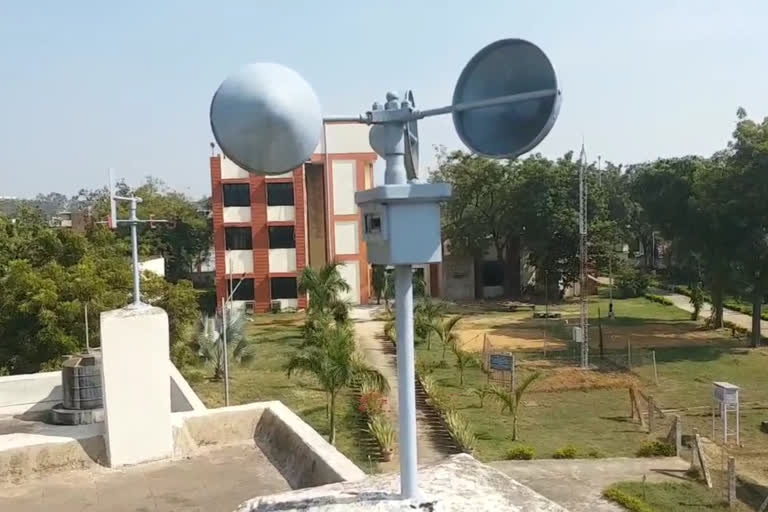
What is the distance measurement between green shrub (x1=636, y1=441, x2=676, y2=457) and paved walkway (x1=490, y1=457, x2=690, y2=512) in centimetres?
14

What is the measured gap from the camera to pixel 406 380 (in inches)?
99.9

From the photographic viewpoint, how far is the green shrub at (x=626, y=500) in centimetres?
897

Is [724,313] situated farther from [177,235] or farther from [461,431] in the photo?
[177,235]

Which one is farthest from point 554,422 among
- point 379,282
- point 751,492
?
point 379,282

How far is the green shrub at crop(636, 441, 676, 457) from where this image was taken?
11.7 meters

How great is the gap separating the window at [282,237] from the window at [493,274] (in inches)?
407

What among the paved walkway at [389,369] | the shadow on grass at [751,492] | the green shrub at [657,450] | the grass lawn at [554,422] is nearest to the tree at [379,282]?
the paved walkway at [389,369]

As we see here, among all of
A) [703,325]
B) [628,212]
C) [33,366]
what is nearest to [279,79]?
[33,366]

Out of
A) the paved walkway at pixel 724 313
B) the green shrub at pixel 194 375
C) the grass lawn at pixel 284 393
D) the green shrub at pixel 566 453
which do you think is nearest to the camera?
the green shrub at pixel 566 453

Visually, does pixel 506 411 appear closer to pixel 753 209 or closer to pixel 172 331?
pixel 172 331

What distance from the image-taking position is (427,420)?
46.3ft

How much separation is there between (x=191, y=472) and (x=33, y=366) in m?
9.04

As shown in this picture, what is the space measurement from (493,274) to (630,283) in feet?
21.4

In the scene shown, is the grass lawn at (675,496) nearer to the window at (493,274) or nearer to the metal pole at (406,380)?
the metal pole at (406,380)
